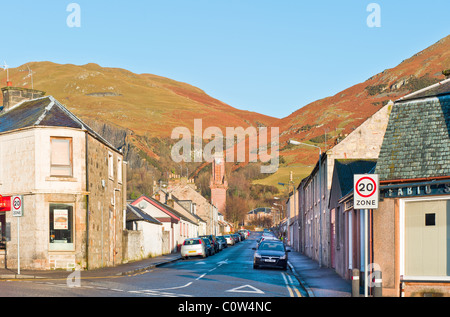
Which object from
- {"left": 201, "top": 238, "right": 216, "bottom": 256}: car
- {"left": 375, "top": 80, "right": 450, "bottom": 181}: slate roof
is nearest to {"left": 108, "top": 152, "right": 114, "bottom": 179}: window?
{"left": 201, "top": 238, "right": 216, "bottom": 256}: car

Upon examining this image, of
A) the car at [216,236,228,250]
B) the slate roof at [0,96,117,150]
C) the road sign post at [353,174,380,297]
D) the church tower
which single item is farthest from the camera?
the church tower

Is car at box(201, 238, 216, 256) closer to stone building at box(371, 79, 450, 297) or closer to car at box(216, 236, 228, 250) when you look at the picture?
car at box(216, 236, 228, 250)

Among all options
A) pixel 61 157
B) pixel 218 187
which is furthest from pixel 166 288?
pixel 218 187

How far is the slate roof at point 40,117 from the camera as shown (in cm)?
2758

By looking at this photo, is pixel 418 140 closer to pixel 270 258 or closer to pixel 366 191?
pixel 366 191

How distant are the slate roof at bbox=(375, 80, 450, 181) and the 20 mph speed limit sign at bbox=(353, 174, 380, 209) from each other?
3.41 meters

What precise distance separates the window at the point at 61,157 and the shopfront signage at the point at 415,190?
641 inches

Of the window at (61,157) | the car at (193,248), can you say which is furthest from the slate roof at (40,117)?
the car at (193,248)

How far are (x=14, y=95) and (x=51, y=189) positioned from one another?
836cm

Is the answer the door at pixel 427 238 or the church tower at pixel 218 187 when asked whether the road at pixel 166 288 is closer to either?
the door at pixel 427 238

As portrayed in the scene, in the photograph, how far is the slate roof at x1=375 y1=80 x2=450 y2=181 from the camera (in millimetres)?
15930

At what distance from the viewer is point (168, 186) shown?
10406 cm
